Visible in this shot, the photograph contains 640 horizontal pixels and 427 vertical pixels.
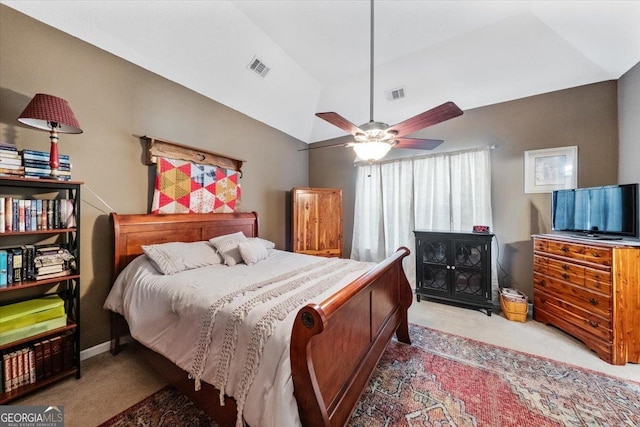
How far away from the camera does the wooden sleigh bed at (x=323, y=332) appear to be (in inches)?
40.1

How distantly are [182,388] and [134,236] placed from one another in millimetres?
1538

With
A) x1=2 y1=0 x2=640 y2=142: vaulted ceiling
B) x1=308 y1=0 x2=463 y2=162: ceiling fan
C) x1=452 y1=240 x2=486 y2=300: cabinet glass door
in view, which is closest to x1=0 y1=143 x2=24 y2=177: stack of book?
x1=2 y1=0 x2=640 y2=142: vaulted ceiling

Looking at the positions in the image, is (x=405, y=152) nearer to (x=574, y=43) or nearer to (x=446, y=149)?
(x=446, y=149)

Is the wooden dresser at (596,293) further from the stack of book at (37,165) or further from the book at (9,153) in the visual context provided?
the book at (9,153)

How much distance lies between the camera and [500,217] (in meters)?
3.35

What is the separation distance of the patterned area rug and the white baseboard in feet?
3.26

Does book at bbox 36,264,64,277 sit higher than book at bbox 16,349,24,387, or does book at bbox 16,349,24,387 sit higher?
book at bbox 36,264,64,277

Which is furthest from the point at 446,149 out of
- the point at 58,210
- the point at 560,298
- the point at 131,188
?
the point at 58,210

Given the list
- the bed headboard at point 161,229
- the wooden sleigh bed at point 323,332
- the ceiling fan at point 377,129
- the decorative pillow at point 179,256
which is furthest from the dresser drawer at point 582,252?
the bed headboard at point 161,229

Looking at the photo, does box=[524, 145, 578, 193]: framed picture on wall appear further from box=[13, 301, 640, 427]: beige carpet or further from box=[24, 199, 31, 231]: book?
box=[24, 199, 31, 231]: book

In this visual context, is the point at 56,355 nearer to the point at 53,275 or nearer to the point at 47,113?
the point at 53,275

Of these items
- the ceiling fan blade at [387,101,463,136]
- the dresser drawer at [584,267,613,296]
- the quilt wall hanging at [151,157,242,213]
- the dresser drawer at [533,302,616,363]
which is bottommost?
the dresser drawer at [533,302,616,363]

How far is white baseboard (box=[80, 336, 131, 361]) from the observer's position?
7.03 feet

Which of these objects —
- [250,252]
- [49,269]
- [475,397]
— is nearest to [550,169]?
[475,397]
